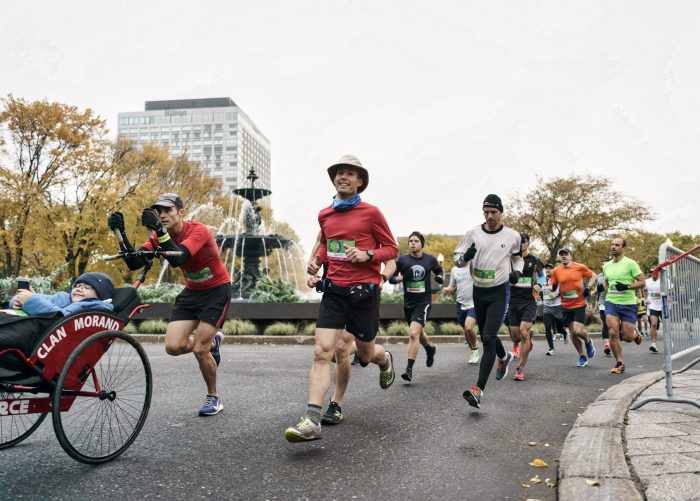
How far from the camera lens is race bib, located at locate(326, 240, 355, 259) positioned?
4.89 m

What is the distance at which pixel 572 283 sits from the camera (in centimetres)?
1059

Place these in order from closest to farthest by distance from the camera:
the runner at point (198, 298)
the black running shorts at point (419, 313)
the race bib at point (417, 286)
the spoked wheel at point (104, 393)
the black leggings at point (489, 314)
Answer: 1. the spoked wheel at point (104, 393)
2. the runner at point (198, 298)
3. the black leggings at point (489, 314)
4. the black running shorts at point (419, 313)
5. the race bib at point (417, 286)

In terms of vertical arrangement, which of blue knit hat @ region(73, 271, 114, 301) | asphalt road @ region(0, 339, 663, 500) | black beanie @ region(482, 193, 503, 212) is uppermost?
black beanie @ region(482, 193, 503, 212)

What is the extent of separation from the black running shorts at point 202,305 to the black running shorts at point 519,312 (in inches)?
187

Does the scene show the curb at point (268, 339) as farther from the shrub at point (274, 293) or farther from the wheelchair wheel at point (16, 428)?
the wheelchair wheel at point (16, 428)

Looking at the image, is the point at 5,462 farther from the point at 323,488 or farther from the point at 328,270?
the point at 328,270

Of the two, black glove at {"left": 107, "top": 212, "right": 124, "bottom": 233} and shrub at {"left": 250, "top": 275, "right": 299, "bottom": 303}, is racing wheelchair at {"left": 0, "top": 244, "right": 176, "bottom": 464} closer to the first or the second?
black glove at {"left": 107, "top": 212, "right": 124, "bottom": 233}

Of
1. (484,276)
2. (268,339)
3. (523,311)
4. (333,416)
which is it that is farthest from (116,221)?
(268,339)

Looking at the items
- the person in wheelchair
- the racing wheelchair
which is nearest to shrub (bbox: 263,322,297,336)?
the racing wheelchair

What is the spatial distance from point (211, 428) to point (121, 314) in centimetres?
128

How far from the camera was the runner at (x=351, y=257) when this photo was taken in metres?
4.79

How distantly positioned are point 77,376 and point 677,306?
531 centimetres

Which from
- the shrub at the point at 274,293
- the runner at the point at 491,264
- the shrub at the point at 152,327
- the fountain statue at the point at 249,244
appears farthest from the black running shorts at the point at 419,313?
the fountain statue at the point at 249,244

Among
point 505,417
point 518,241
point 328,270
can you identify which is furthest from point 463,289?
point 328,270
